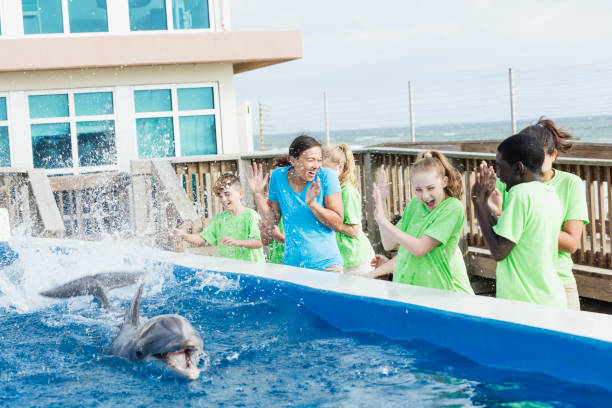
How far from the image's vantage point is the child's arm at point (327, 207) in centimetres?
530

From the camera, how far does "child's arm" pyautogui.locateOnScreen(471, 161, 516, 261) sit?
4.02 metres

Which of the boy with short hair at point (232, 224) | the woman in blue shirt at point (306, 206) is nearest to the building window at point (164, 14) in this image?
the boy with short hair at point (232, 224)

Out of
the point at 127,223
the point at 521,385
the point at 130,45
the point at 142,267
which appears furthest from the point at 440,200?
the point at 130,45

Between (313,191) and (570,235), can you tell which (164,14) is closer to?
(313,191)

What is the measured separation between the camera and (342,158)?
6.05 m

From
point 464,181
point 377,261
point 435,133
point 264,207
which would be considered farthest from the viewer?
point 435,133

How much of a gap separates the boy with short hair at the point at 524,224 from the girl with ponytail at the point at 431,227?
0.47 metres

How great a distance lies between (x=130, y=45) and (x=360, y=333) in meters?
12.1

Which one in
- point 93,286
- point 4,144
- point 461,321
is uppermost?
point 4,144

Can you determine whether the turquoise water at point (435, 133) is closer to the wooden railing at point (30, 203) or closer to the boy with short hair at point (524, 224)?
the wooden railing at point (30, 203)

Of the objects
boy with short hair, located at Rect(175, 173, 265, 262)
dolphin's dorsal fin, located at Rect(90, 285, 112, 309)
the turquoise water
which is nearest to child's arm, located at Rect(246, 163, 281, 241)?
boy with short hair, located at Rect(175, 173, 265, 262)

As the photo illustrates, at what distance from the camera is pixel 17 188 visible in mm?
10305

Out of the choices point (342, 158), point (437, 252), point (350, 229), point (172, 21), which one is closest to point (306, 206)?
point (350, 229)

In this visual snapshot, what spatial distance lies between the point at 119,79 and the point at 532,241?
1329cm
